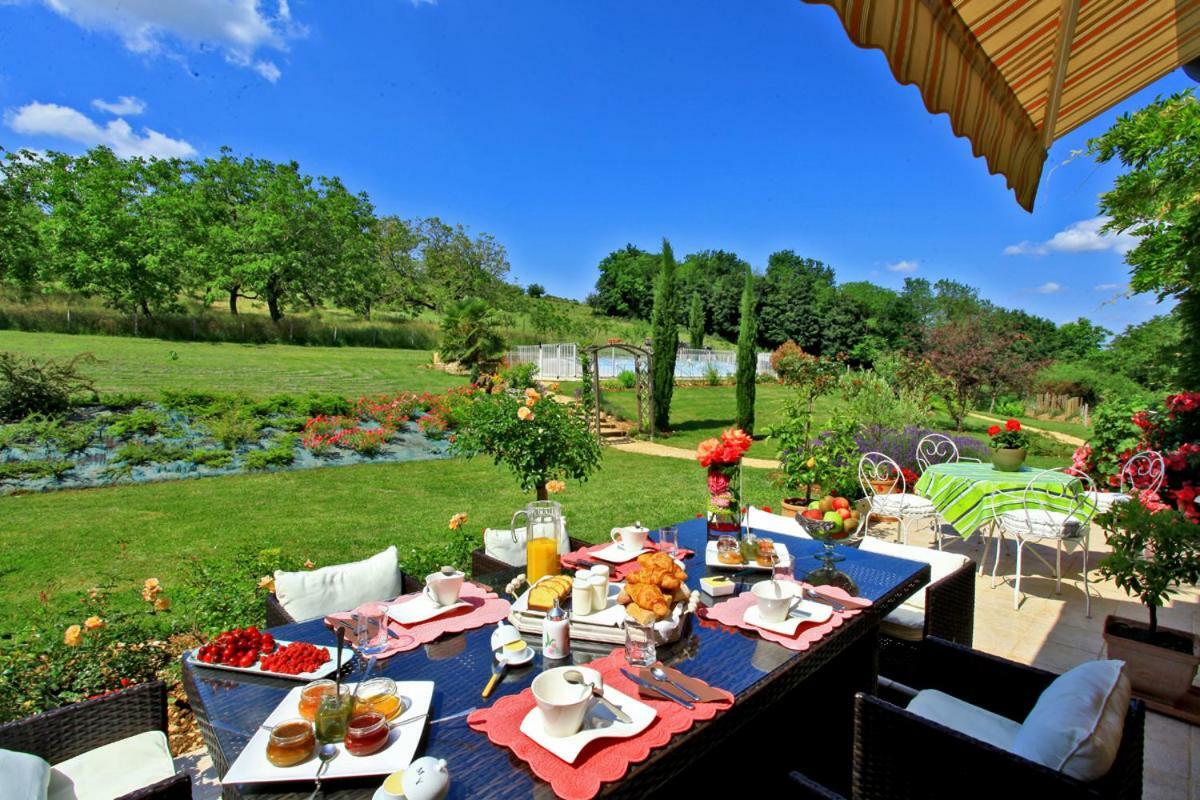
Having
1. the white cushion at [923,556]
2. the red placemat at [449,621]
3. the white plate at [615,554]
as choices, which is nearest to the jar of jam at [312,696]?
the red placemat at [449,621]

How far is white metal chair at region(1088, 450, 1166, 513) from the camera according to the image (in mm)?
4348

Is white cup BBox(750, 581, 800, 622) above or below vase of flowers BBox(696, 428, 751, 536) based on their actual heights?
below

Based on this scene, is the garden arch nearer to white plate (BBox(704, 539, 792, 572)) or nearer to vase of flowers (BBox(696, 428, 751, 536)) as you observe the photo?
vase of flowers (BBox(696, 428, 751, 536))

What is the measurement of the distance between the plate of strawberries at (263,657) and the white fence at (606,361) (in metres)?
14.6

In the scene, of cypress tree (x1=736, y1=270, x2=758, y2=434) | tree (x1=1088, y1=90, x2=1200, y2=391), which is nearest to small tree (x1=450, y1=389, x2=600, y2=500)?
tree (x1=1088, y1=90, x2=1200, y2=391)

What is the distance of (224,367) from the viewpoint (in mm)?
13969

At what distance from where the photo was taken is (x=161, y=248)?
68.8 ft

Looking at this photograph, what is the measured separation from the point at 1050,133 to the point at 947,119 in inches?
34.3

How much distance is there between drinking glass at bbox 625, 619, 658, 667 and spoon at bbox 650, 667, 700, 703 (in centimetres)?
4

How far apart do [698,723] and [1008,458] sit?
4.46 meters

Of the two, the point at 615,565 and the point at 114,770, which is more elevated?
the point at 615,565

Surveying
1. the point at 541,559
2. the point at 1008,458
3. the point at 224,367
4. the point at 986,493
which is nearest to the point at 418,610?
the point at 541,559

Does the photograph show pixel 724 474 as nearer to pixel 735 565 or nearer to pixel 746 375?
pixel 735 565

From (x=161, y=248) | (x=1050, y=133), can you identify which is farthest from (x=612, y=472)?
(x=161, y=248)
